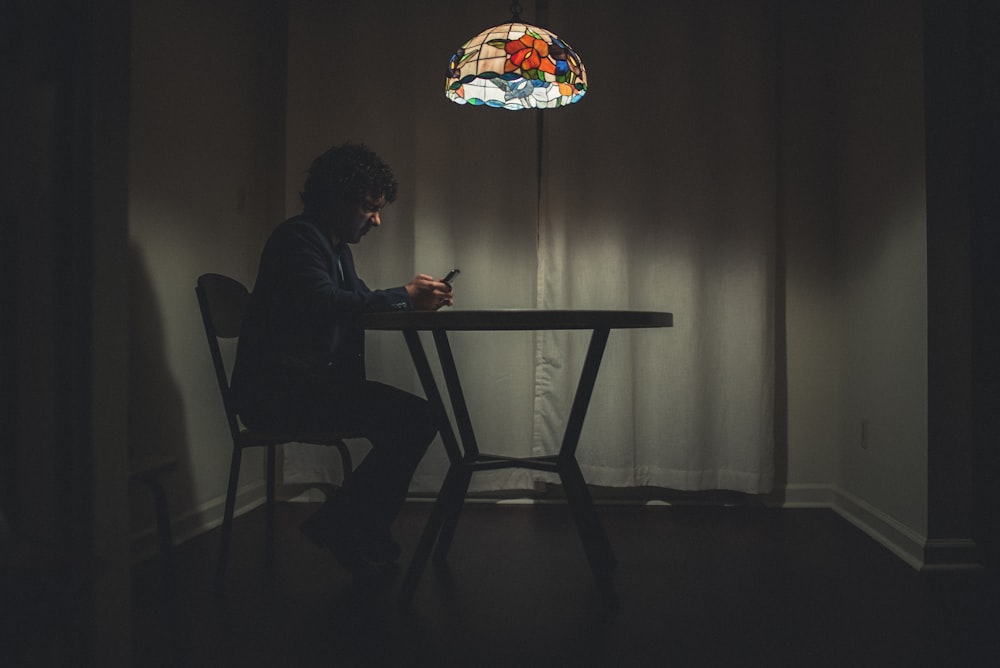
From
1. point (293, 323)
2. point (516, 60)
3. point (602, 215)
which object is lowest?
point (293, 323)

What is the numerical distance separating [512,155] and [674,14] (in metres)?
0.80

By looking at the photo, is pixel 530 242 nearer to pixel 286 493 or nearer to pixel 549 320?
pixel 549 320

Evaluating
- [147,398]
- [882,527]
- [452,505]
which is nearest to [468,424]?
[452,505]

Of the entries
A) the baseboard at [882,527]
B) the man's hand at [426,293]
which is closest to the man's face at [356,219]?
the man's hand at [426,293]

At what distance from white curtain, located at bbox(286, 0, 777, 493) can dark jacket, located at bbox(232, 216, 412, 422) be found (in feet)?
2.70

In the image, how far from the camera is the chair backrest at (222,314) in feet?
5.80

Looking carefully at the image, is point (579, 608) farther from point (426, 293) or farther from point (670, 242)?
point (670, 242)

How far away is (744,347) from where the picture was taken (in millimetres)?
2527

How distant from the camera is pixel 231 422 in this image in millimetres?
1794

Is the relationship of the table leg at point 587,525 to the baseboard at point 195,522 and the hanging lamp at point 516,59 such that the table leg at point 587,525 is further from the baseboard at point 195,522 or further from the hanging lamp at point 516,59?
the baseboard at point 195,522

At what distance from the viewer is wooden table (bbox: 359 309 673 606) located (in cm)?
144

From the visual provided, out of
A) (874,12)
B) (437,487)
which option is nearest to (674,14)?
(874,12)

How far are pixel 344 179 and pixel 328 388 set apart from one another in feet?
1.99

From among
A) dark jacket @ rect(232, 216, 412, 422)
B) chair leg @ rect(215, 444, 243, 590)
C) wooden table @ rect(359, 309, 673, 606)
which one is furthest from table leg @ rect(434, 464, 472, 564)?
chair leg @ rect(215, 444, 243, 590)
